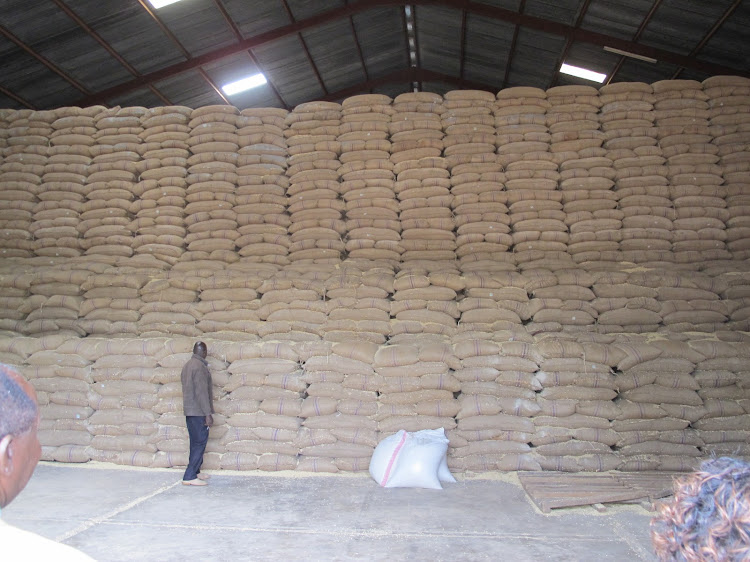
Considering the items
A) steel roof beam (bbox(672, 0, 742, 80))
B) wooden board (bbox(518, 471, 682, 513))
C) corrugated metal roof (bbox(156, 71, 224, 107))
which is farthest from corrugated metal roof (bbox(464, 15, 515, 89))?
wooden board (bbox(518, 471, 682, 513))

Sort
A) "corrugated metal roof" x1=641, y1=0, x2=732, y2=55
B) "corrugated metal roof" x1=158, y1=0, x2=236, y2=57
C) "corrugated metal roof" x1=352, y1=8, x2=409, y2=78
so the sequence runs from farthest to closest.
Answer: "corrugated metal roof" x1=352, y1=8, x2=409, y2=78
"corrugated metal roof" x1=158, y1=0, x2=236, y2=57
"corrugated metal roof" x1=641, y1=0, x2=732, y2=55

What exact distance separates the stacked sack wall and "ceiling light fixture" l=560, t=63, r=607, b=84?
4.87 meters

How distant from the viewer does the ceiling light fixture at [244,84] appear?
1048 centimetres

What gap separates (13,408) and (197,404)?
333 centimetres

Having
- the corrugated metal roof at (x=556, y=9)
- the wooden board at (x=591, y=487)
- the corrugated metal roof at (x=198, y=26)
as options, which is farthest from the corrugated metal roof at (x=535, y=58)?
the wooden board at (x=591, y=487)

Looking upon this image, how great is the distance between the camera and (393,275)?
193 inches

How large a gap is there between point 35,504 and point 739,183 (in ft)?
18.7

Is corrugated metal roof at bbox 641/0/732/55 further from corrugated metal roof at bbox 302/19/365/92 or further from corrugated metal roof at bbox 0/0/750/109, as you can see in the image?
corrugated metal roof at bbox 302/19/365/92

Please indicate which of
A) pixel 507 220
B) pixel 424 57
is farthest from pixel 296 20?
pixel 507 220

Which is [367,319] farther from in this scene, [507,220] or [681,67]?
[681,67]

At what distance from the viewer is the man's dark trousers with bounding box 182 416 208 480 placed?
13.2 ft

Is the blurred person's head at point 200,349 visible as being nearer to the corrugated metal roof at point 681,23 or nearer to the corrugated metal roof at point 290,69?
the corrugated metal roof at point 290,69

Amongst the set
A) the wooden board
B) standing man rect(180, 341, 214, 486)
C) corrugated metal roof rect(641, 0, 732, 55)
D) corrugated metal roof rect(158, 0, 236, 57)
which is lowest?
the wooden board

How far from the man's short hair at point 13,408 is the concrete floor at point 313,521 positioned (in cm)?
185
